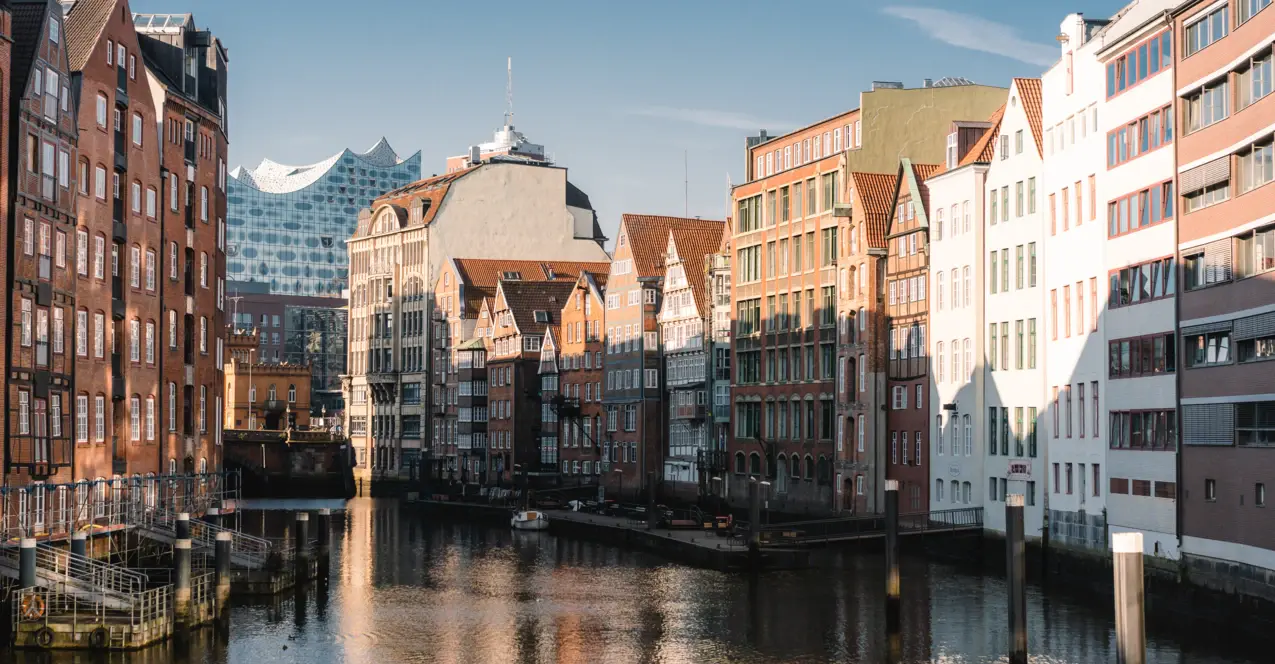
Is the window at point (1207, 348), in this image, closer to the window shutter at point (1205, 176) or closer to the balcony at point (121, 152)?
the window shutter at point (1205, 176)

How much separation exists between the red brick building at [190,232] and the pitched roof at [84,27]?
9.49 ft

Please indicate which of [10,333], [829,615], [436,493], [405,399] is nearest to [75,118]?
[10,333]

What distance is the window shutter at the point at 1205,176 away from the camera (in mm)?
57531

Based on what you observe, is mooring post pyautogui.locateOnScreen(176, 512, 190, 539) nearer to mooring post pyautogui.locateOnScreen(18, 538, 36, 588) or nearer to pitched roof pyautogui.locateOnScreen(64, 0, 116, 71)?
mooring post pyautogui.locateOnScreen(18, 538, 36, 588)

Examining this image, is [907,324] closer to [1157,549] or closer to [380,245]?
[1157,549]

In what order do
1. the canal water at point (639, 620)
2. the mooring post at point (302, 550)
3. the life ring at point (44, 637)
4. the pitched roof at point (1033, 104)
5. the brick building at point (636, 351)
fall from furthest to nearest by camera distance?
1. the brick building at point (636, 351)
2. the pitched roof at point (1033, 104)
3. the mooring post at point (302, 550)
4. the canal water at point (639, 620)
5. the life ring at point (44, 637)

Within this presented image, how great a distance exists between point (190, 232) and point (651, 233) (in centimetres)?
5590

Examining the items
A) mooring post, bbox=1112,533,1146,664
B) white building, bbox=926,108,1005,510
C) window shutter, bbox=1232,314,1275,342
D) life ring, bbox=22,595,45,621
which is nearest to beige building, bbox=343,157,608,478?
white building, bbox=926,108,1005,510

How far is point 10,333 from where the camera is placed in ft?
188

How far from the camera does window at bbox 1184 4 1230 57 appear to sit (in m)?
57.5

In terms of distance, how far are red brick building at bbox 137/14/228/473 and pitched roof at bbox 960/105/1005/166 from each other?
36626 millimetres

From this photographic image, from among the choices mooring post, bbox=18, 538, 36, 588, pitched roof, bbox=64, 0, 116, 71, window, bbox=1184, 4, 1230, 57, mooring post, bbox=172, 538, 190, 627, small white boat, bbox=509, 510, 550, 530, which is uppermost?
pitched roof, bbox=64, 0, 116, 71

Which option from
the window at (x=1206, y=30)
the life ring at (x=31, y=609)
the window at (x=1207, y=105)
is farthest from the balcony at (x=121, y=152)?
the window at (x=1206, y=30)

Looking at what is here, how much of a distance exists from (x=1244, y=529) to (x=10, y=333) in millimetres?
39951
